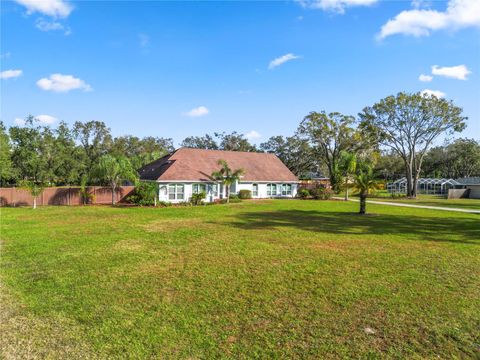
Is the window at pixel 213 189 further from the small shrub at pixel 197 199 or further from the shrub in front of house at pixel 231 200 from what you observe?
the small shrub at pixel 197 199

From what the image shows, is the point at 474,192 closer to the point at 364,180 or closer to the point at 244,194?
the point at 364,180

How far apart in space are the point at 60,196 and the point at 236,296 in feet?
86.4

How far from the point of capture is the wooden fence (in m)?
26.0

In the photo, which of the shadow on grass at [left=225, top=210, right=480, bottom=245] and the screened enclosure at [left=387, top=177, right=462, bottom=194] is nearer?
the shadow on grass at [left=225, top=210, right=480, bottom=245]

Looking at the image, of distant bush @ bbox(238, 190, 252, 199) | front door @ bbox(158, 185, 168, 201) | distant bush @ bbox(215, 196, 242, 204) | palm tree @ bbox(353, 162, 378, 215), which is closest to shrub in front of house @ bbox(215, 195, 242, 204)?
distant bush @ bbox(215, 196, 242, 204)

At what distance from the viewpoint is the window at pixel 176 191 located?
30.2 metres

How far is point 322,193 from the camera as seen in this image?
3881cm

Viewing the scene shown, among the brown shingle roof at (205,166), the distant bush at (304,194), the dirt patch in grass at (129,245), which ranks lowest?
the dirt patch in grass at (129,245)

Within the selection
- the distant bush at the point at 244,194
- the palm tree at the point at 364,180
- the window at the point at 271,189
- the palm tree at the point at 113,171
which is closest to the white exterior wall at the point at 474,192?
the window at the point at 271,189

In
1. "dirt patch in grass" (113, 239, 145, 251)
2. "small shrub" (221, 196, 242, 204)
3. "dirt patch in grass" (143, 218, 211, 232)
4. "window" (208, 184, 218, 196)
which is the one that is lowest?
"dirt patch in grass" (113, 239, 145, 251)

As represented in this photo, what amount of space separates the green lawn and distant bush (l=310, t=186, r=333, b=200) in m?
25.1

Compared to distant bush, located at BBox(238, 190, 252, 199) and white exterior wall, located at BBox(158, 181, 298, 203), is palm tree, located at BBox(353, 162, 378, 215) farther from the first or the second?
white exterior wall, located at BBox(158, 181, 298, 203)

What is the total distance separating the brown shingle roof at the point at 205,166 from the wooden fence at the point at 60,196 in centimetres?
399

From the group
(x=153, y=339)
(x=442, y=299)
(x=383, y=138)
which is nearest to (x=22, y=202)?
(x=153, y=339)
